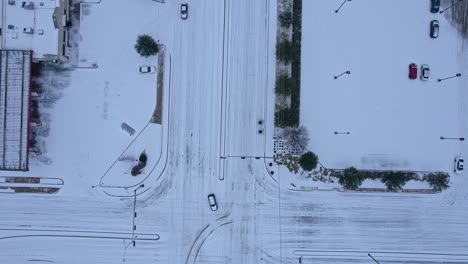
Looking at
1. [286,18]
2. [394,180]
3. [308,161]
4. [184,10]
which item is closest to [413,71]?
[394,180]

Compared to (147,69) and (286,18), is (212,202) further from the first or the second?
(286,18)

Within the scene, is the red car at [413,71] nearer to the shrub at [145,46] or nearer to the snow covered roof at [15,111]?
the shrub at [145,46]

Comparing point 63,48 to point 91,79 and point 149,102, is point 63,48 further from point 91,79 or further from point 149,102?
point 149,102

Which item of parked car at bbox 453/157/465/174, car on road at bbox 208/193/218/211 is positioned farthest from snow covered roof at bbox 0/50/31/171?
parked car at bbox 453/157/465/174

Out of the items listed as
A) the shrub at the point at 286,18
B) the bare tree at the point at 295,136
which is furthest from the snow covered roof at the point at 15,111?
the bare tree at the point at 295,136

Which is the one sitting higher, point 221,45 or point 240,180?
point 221,45

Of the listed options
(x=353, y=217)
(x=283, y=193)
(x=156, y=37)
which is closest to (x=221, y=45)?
(x=156, y=37)
